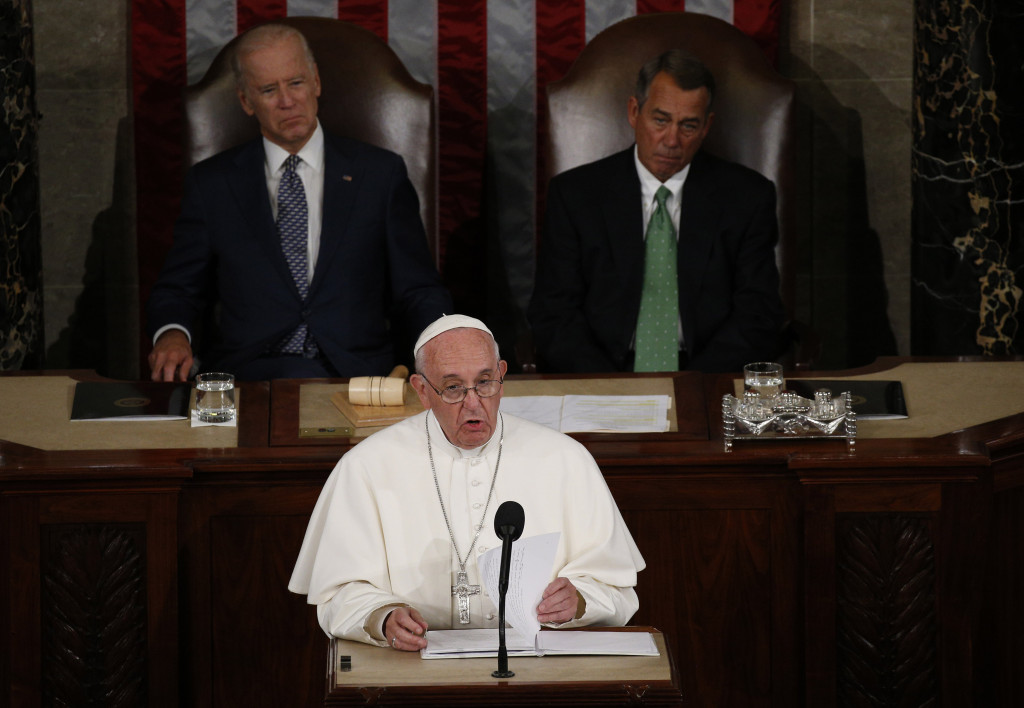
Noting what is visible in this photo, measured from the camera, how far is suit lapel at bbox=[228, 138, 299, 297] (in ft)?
15.9

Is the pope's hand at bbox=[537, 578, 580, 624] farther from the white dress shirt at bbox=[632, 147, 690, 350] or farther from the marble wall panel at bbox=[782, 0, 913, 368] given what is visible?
the marble wall panel at bbox=[782, 0, 913, 368]

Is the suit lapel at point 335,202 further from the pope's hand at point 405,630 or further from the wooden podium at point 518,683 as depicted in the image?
the wooden podium at point 518,683

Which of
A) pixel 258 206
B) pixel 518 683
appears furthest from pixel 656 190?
pixel 518 683

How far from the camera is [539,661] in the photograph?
2488 millimetres

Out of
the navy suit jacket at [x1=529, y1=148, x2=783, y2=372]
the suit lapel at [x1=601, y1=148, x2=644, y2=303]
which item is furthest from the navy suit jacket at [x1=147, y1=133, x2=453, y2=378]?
the suit lapel at [x1=601, y1=148, x2=644, y2=303]

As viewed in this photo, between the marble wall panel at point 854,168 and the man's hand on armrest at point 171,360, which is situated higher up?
the marble wall panel at point 854,168

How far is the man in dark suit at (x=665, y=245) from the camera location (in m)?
4.86

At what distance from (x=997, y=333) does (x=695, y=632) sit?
219 cm

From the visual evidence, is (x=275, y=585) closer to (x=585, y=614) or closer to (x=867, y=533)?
(x=585, y=614)

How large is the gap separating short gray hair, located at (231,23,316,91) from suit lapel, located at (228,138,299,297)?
0.26 metres

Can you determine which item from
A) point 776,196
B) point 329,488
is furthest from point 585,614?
point 776,196

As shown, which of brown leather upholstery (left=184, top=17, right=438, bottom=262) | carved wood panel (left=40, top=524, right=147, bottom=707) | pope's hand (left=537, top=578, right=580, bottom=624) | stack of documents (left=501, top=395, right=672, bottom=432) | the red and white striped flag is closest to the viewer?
pope's hand (left=537, top=578, right=580, bottom=624)

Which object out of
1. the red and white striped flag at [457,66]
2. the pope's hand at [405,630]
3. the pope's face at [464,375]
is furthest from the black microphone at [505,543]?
the red and white striped flag at [457,66]

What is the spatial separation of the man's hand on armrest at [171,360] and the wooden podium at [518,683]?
2.01 m
